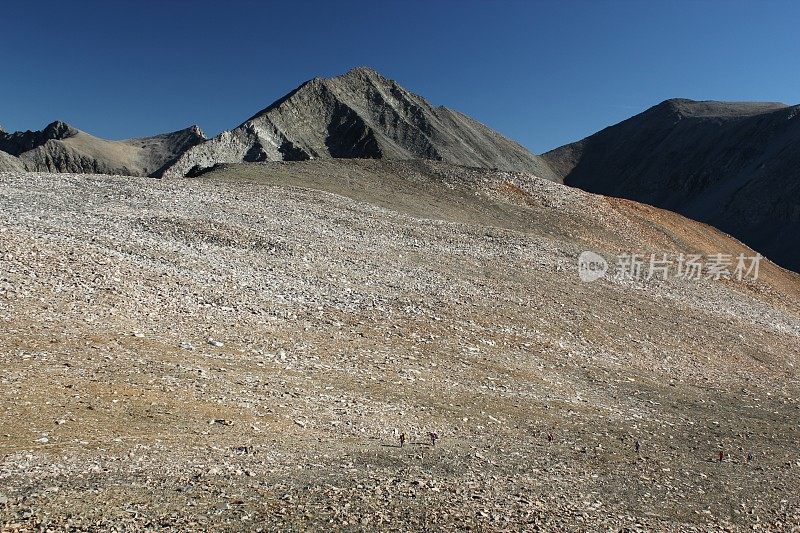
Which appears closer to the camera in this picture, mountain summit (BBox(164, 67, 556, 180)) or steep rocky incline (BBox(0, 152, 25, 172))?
mountain summit (BBox(164, 67, 556, 180))

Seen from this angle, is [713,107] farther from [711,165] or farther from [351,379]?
[351,379]

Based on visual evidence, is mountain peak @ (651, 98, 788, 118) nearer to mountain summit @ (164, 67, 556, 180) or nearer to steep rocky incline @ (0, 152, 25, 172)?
mountain summit @ (164, 67, 556, 180)

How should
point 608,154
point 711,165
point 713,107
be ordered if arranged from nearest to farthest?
point 711,165, point 713,107, point 608,154

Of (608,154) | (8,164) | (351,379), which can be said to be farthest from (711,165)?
(8,164)

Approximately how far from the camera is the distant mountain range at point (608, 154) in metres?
95.6

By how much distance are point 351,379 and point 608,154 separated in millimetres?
184632

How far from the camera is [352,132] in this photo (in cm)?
10262

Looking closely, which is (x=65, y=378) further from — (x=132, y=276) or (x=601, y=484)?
(x=601, y=484)

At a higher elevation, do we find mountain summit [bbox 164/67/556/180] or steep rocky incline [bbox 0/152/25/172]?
mountain summit [bbox 164/67/556/180]

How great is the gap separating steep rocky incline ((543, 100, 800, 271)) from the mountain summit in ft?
136

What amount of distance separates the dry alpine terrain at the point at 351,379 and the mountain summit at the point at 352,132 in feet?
207

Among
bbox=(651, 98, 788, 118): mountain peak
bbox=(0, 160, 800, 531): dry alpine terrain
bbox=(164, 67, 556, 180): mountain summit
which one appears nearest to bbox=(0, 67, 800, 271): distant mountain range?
bbox=(164, 67, 556, 180): mountain summit

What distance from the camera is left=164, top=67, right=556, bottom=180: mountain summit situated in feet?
307

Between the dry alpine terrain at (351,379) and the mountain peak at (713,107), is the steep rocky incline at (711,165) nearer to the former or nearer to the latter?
the mountain peak at (713,107)
